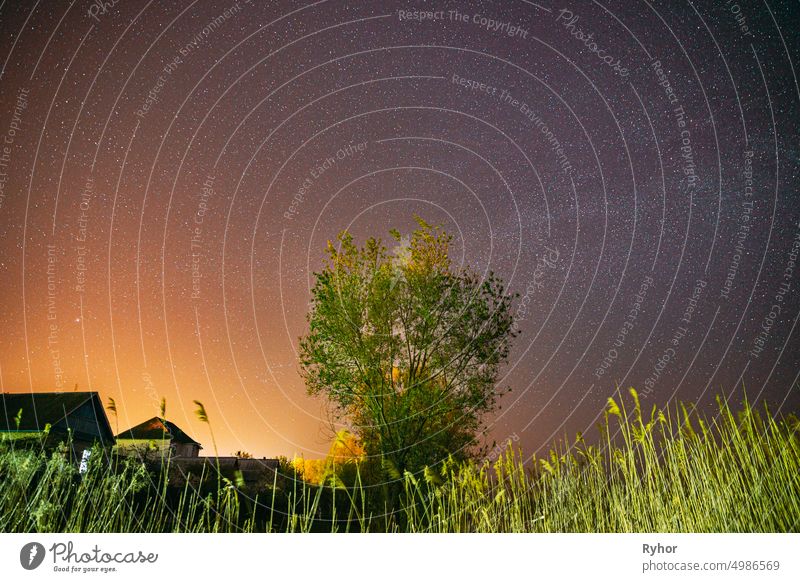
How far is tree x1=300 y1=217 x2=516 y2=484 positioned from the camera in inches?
347

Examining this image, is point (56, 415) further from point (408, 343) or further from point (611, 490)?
point (611, 490)

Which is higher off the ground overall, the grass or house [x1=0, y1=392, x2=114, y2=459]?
house [x1=0, y1=392, x2=114, y2=459]

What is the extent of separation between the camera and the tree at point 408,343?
8.82m

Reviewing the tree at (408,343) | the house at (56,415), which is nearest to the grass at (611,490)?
the tree at (408,343)

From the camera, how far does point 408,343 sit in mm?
9078

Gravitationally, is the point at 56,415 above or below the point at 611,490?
above

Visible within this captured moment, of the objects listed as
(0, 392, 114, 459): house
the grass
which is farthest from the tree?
(0, 392, 114, 459): house

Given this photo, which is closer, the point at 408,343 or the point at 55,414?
the point at 408,343

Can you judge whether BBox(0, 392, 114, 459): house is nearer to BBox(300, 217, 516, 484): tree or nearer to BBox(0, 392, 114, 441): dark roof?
BBox(0, 392, 114, 441): dark roof

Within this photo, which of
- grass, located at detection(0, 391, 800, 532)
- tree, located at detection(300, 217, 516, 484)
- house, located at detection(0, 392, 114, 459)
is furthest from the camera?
house, located at detection(0, 392, 114, 459)

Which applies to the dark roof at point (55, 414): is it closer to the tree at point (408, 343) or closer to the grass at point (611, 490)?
the tree at point (408, 343)

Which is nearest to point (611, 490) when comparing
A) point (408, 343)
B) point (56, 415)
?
point (408, 343)
